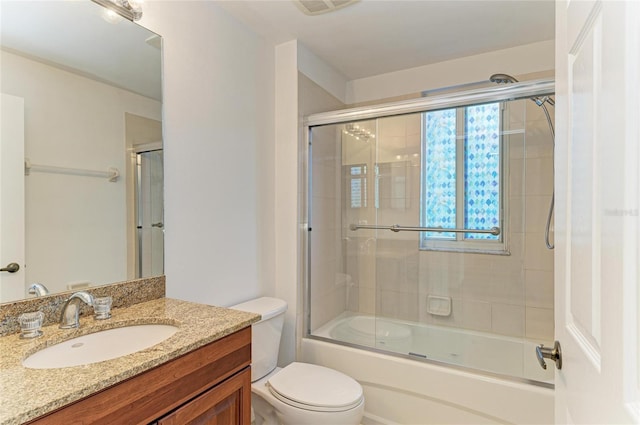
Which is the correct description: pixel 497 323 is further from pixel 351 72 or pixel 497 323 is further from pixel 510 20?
pixel 351 72

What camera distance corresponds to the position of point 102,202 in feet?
4.42

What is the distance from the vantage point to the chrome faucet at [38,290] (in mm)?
1110

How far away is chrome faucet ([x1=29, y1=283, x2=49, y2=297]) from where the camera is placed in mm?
1110

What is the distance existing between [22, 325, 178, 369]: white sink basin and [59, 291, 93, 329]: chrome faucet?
0.06 m

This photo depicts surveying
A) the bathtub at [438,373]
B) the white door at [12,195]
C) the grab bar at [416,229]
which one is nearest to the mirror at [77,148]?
the white door at [12,195]

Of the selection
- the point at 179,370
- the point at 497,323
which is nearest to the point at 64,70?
the point at 179,370

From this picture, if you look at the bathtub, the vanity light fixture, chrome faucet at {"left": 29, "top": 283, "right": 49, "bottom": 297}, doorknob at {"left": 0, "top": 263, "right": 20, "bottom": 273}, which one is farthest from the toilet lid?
the vanity light fixture

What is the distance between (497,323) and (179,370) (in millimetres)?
2190

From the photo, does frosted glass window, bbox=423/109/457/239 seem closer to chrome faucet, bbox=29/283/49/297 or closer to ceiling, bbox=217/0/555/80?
ceiling, bbox=217/0/555/80

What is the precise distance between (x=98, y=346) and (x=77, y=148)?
2.37 ft

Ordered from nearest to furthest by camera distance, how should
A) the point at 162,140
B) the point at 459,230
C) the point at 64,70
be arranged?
the point at 64,70 < the point at 162,140 < the point at 459,230

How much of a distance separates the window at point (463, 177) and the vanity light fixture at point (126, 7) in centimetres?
163

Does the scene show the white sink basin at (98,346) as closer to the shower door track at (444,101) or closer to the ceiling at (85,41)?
the ceiling at (85,41)

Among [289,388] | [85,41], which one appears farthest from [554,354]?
[85,41]
